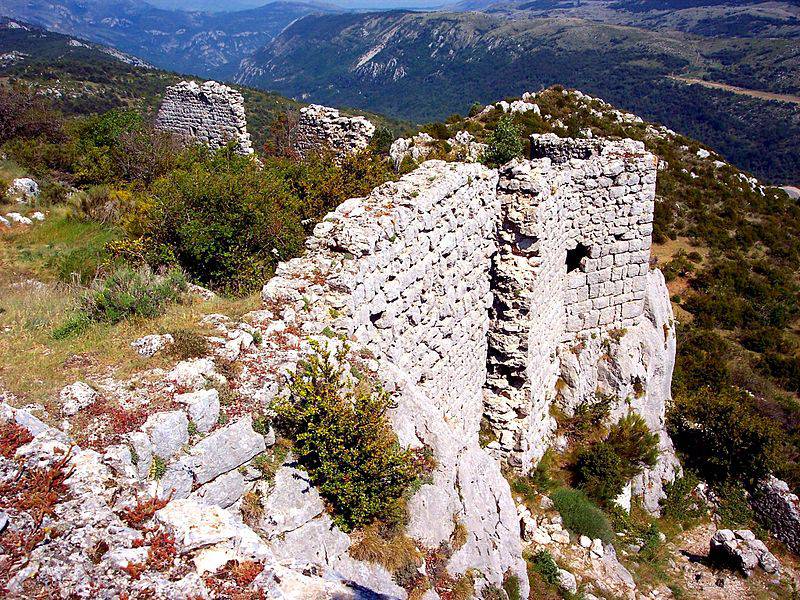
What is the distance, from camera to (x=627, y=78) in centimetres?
12988

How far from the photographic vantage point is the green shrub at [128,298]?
5.81 metres

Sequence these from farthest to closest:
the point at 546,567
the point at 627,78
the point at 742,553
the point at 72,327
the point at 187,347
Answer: the point at 627,78, the point at 742,553, the point at 546,567, the point at 72,327, the point at 187,347

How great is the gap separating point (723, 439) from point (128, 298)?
1342 centimetres

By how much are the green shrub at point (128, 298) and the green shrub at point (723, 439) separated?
40.6 feet

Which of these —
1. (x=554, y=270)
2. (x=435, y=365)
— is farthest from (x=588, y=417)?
(x=435, y=365)

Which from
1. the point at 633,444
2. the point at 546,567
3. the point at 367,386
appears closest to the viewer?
the point at 367,386

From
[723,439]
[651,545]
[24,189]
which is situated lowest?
[651,545]

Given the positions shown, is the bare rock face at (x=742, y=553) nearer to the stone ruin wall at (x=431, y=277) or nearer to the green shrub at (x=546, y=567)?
the green shrub at (x=546, y=567)

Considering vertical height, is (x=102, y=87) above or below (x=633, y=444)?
above

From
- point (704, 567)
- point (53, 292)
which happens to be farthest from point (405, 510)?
point (704, 567)

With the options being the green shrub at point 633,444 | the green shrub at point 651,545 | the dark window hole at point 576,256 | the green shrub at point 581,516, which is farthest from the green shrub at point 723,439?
the dark window hole at point 576,256

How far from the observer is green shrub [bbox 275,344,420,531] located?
4.48 metres

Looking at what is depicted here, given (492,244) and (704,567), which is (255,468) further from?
(704,567)

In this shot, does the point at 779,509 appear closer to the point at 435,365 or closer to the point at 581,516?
the point at 581,516
